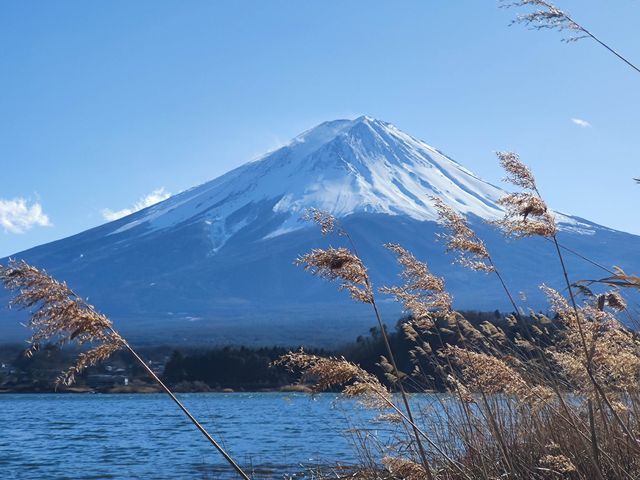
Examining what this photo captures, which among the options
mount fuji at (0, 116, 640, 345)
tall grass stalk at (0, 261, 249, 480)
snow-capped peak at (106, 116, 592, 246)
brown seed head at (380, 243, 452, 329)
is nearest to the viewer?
tall grass stalk at (0, 261, 249, 480)

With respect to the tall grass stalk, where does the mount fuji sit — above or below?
above

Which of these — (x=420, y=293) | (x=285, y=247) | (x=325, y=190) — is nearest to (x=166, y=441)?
(x=420, y=293)

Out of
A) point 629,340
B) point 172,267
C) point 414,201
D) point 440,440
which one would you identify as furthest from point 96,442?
point 414,201

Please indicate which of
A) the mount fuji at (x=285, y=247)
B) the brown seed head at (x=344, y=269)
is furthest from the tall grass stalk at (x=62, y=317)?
the mount fuji at (x=285, y=247)

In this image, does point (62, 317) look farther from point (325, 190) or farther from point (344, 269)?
point (325, 190)

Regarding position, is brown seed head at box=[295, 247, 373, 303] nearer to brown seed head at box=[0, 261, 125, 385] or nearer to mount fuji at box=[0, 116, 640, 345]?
brown seed head at box=[0, 261, 125, 385]

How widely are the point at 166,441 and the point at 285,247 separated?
420 ft

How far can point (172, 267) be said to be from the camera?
15212cm

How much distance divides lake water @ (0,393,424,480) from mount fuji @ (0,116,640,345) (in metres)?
57.2

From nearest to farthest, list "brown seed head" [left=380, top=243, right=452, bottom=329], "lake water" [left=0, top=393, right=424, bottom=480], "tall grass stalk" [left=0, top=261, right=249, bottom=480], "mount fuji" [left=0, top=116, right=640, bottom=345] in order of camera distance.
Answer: "tall grass stalk" [left=0, top=261, right=249, bottom=480]
"brown seed head" [left=380, top=243, right=452, bottom=329]
"lake water" [left=0, top=393, right=424, bottom=480]
"mount fuji" [left=0, top=116, right=640, bottom=345]

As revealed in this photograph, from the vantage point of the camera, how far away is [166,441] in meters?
17.1

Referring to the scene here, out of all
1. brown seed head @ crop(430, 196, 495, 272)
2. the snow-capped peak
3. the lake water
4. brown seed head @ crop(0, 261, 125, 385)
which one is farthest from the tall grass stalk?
the snow-capped peak

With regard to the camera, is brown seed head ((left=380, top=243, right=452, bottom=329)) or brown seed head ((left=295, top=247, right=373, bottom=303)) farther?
brown seed head ((left=380, top=243, right=452, bottom=329))

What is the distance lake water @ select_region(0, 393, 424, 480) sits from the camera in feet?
38.4
